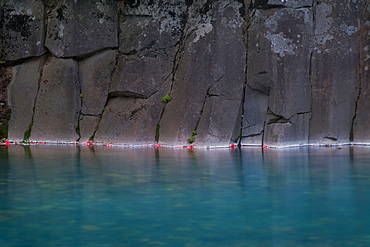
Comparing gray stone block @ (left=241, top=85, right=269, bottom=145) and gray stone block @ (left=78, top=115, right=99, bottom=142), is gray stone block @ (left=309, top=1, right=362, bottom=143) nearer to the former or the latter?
gray stone block @ (left=241, top=85, right=269, bottom=145)

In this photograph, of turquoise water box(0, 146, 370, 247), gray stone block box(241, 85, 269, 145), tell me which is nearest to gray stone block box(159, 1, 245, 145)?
gray stone block box(241, 85, 269, 145)

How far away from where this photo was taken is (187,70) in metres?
12.2

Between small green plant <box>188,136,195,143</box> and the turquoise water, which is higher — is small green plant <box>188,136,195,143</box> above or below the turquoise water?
above

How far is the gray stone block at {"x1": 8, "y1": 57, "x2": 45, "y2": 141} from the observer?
44.0 feet

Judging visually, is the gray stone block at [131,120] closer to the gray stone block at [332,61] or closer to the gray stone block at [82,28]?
the gray stone block at [82,28]

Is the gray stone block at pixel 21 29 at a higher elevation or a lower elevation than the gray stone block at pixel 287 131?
higher

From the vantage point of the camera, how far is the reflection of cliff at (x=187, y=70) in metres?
12.0

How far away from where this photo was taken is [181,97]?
12258 millimetres

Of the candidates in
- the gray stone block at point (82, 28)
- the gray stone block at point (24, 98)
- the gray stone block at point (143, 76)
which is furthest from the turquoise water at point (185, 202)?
the gray stone block at point (82, 28)

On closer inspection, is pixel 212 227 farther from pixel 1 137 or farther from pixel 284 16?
pixel 1 137

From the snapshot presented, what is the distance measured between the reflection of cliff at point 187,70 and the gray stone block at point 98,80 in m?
0.03

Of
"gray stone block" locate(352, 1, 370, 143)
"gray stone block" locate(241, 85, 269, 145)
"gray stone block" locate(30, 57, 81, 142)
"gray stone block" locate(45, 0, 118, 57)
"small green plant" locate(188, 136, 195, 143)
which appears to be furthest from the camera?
"gray stone block" locate(30, 57, 81, 142)

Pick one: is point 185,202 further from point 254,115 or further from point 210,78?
point 254,115

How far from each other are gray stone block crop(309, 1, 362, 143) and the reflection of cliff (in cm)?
2
